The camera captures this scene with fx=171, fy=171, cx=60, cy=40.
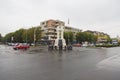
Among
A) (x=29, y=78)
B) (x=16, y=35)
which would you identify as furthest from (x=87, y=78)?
(x=16, y=35)

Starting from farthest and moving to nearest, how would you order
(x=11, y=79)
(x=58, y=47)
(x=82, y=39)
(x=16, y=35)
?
1. (x=82, y=39)
2. (x=16, y=35)
3. (x=58, y=47)
4. (x=11, y=79)

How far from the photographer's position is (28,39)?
88.1m

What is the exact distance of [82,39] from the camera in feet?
368

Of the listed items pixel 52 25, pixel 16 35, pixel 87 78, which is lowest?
pixel 87 78

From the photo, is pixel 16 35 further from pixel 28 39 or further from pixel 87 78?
pixel 87 78

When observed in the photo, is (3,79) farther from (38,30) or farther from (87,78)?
(38,30)

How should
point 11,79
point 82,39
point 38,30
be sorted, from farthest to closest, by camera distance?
point 82,39 → point 38,30 → point 11,79

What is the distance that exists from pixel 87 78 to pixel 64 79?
1217 mm

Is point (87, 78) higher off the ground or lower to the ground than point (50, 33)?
lower

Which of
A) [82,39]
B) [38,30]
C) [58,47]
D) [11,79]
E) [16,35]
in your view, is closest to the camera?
[11,79]

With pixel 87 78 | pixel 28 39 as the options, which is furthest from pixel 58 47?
pixel 28 39

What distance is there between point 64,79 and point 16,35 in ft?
327

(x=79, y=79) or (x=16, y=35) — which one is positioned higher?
(x=16, y=35)

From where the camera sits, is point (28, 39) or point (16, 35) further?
point (16, 35)
